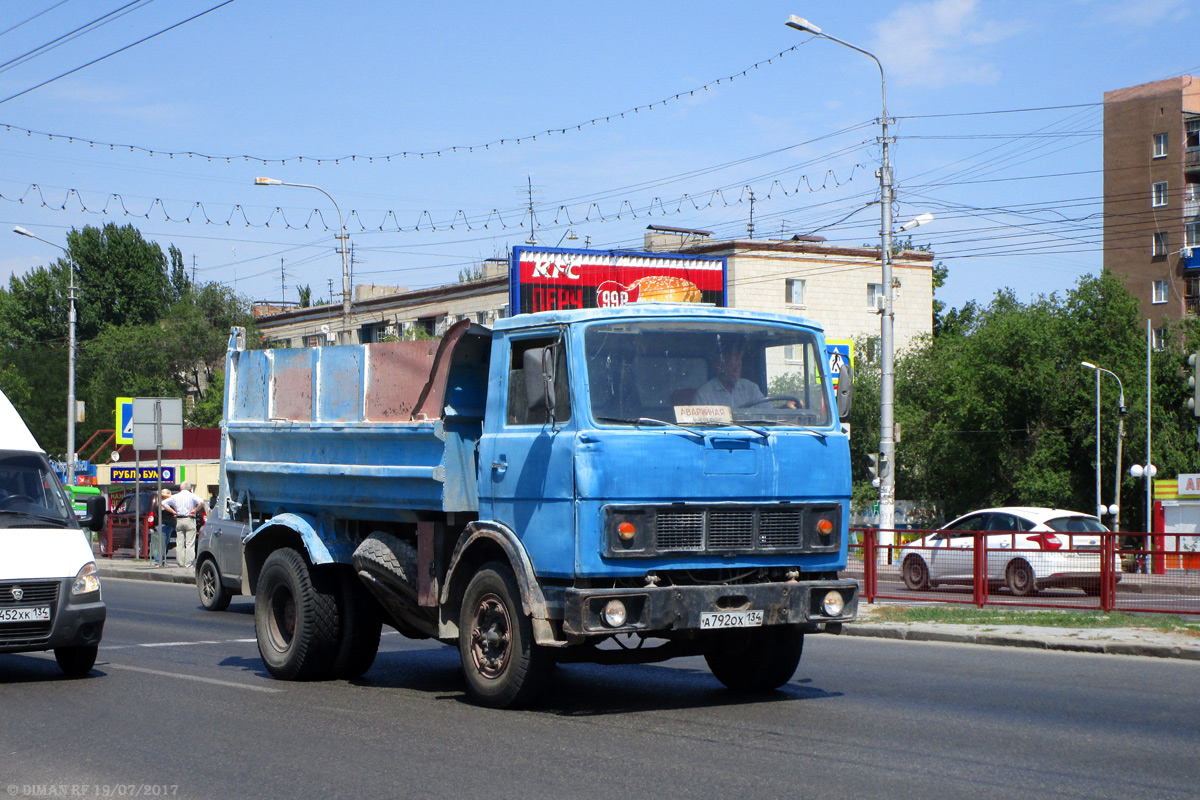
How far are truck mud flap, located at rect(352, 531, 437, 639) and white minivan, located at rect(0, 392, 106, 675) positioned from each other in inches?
89.9

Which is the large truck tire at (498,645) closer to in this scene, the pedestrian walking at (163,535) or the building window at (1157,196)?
the pedestrian walking at (163,535)

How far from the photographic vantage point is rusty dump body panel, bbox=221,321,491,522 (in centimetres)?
934

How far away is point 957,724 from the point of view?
835cm

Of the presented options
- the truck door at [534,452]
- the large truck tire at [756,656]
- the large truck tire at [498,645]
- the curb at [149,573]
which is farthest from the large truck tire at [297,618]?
the curb at [149,573]

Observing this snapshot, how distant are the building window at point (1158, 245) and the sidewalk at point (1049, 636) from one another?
63593mm

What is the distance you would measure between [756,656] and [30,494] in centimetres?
613

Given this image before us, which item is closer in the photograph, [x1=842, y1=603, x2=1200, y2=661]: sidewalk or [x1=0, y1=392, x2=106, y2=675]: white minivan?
[x1=0, y1=392, x2=106, y2=675]: white minivan

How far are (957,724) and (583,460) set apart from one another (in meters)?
2.83

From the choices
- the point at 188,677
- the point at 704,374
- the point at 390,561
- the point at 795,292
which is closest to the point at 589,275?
the point at 188,677

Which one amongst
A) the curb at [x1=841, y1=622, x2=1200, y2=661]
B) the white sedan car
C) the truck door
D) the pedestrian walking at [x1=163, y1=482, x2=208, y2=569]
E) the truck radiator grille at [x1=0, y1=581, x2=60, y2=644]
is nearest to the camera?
the truck door

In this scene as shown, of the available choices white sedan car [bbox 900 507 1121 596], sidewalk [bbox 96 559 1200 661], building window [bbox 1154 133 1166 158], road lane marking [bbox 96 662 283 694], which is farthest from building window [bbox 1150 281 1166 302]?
road lane marking [bbox 96 662 283 694]

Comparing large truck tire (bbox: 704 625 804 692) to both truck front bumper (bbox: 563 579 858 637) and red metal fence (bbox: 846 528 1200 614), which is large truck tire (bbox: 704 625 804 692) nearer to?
truck front bumper (bbox: 563 579 858 637)

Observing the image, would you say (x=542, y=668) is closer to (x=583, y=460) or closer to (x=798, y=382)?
(x=583, y=460)

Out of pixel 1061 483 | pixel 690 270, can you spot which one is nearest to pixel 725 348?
pixel 690 270
